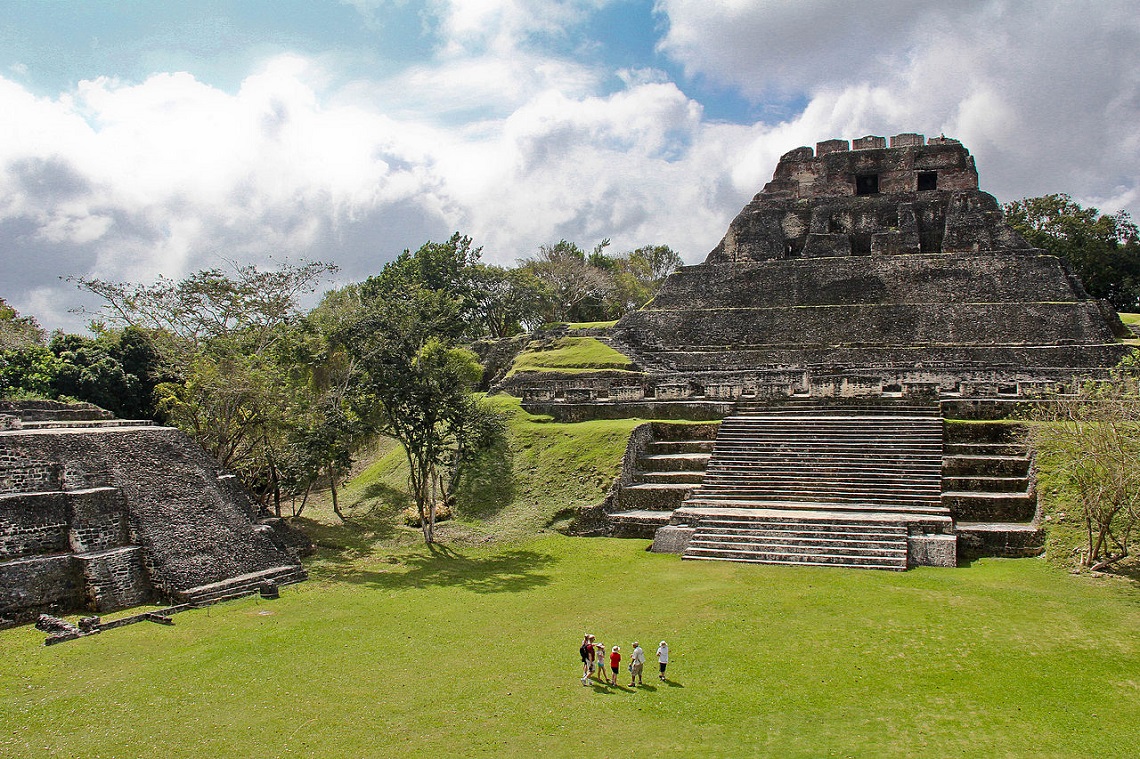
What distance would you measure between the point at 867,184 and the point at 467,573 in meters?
27.2

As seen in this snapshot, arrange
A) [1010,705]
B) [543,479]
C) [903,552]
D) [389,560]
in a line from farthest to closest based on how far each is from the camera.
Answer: [543,479]
[389,560]
[903,552]
[1010,705]

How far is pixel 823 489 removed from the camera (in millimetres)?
15539

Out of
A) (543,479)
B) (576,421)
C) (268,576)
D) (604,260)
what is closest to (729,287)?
(576,421)

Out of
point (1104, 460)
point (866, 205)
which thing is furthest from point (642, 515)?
point (866, 205)

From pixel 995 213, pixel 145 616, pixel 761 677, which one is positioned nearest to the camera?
pixel 761 677

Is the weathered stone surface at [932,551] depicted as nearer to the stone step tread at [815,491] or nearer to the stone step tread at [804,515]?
the stone step tread at [804,515]

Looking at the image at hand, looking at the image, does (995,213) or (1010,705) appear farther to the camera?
(995,213)

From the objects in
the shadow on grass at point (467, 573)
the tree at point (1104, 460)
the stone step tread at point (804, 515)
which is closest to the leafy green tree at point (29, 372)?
the shadow on grass at point (467, 573)

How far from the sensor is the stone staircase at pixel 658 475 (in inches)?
628

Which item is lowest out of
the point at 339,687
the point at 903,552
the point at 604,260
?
the point at 339,687

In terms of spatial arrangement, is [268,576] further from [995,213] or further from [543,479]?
[995,213]

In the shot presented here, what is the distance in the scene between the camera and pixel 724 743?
23.2ft

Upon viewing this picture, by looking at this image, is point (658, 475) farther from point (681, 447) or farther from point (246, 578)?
point (246, 578)

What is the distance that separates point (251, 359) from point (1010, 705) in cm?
1623
